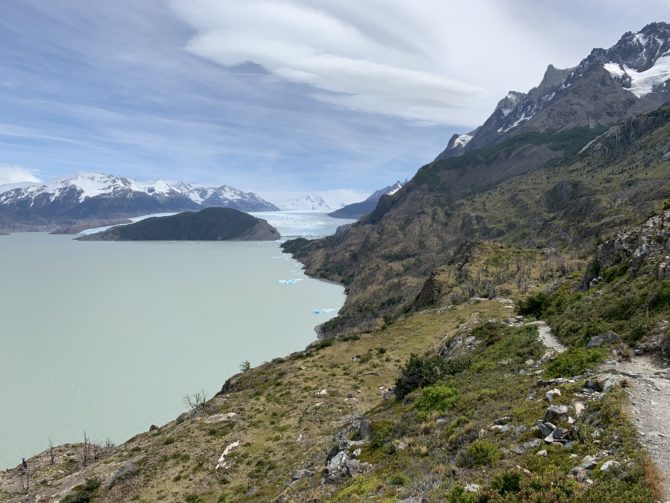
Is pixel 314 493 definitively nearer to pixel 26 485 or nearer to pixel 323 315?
pixel 26 485

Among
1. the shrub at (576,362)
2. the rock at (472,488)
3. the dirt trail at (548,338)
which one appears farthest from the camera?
the dirt trail at (548,338)

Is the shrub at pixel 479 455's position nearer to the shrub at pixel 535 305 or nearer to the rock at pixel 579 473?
the rock at pixel 579 473

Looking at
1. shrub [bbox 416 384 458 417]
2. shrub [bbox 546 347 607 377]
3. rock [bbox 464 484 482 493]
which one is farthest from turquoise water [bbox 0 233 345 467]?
rock [bbox 464 484 482 493]

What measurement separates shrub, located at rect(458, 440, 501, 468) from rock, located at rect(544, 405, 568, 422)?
7.54 feet

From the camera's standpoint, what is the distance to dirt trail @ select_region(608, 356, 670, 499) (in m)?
12.5

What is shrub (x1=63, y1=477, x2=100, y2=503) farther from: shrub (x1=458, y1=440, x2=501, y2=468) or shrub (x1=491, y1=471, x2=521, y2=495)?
shrub (x1=491, y1=471, x2=521, y2=495)

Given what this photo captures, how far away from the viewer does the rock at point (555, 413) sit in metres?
15.4

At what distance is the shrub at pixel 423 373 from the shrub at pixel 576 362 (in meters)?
8.23

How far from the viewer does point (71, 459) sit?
55312 mm

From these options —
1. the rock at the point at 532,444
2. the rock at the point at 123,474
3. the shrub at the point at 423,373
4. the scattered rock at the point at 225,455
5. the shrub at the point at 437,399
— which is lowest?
the rock at the point at 123,474

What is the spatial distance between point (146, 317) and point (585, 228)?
186478 mm

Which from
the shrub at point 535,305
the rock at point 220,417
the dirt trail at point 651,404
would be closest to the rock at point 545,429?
the dirt trail at point 651,404

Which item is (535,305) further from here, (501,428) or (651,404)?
(501,428)

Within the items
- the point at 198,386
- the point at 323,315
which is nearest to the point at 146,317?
the point at 323,315
